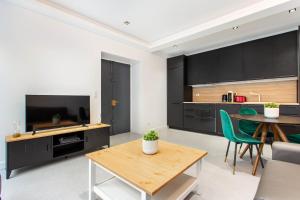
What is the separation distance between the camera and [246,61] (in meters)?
4.02

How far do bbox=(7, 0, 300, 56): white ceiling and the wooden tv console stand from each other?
2135 millimetres

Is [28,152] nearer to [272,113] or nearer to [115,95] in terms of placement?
[115,95]

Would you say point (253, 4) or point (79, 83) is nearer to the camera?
point (253, 4)

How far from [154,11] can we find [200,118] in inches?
126

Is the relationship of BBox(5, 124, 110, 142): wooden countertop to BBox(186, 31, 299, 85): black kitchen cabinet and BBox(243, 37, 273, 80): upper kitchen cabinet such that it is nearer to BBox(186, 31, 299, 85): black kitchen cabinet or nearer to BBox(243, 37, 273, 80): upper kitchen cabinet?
BBox(186, 31, 299, 85): black kitchen cabinet

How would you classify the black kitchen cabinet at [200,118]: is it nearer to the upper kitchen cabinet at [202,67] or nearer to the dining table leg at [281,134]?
the upper kitchen cabinet at [202,67]

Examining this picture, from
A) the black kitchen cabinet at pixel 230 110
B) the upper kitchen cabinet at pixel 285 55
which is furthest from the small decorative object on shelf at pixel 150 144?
the upper kitchen cabinet at pixel 285 55

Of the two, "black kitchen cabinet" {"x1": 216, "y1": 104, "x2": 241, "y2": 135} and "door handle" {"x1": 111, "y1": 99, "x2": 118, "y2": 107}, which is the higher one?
"door handle" {"x1": 111, "y1": 99, "x2": 118, "y2": 107}

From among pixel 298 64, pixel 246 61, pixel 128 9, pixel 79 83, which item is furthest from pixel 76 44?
pixel 298 64

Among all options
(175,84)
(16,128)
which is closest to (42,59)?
(16,128)

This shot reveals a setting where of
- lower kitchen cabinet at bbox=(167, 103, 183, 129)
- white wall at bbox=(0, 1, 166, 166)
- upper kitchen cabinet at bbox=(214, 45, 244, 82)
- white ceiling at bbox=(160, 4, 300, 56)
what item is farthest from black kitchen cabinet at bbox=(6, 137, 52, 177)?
upper kitchen cabinet at bbox=(214, 45, 244, 82)

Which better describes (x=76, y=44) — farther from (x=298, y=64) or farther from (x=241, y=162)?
(x=298, y=64)

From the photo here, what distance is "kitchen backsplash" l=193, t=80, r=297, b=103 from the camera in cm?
363

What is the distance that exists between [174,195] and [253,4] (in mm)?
3246
